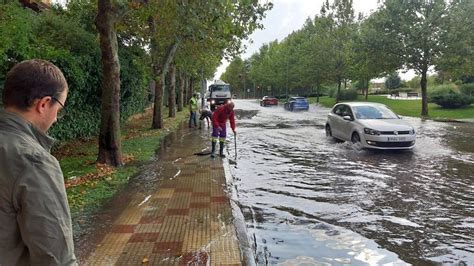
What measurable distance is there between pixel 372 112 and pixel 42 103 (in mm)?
14000

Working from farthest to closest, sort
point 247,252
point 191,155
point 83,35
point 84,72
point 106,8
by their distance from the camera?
point 83,35, point 84,72, point 191,155, point 106,8, point 247,252

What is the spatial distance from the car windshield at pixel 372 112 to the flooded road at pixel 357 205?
5.28 ft

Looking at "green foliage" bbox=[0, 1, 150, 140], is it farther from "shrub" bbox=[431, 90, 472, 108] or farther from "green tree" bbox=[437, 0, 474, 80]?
"shrub" bbox=[431, 90, 472, 108]

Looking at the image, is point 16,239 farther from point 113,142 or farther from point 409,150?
point 409,150

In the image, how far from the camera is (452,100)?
34.1 metres

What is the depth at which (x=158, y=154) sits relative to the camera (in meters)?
12.6

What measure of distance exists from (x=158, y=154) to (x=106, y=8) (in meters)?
4.58

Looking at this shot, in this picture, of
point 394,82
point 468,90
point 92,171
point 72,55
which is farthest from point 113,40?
point 394,82

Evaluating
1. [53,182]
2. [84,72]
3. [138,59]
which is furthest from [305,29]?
[53,182]

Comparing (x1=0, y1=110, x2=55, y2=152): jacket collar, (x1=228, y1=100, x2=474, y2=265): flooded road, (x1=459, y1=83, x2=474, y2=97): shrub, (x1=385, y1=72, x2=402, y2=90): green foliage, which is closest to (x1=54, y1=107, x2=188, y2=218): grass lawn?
(x1=228, y1=100, x2=474, y2=265): flooded road

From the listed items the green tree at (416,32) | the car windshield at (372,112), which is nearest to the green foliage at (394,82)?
the green tree at (416,32)

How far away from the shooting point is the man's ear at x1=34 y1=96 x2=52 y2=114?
1.94 m

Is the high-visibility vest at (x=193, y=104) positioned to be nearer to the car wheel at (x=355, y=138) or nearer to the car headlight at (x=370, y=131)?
the car wheel at (x=355, y=138)

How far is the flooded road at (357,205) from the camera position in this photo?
17.1 feet
